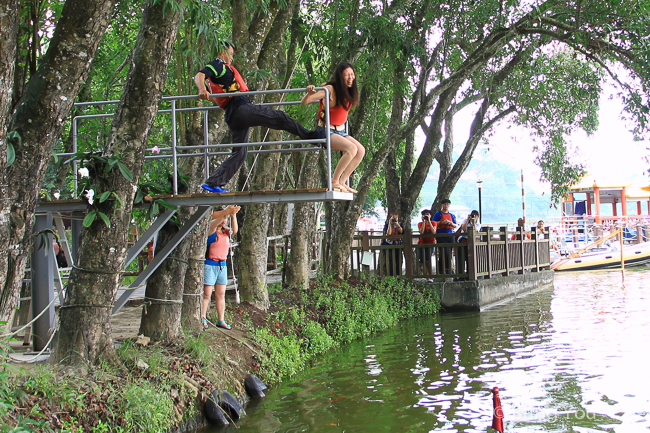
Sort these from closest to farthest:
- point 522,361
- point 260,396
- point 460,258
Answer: point 260,396, point 522,361, point 460,258

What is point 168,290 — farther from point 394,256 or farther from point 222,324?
point 394,256

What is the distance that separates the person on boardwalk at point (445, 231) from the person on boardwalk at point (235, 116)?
9.66 m

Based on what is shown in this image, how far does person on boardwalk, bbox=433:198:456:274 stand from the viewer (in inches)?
618

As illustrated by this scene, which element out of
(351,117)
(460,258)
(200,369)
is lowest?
(200,369)

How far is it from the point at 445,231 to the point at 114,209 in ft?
37.2

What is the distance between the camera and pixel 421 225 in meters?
16.0

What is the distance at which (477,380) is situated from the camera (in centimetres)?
870

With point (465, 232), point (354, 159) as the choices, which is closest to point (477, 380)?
point (354, 159)

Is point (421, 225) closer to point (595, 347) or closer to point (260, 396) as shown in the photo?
point (595, 347)

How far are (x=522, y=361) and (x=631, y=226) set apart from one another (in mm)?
26669

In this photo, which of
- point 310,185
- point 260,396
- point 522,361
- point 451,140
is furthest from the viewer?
point 451,140

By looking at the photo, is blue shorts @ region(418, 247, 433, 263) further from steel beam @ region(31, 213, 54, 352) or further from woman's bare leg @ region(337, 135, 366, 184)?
steel beam @ region(31, 213, 54, 352)

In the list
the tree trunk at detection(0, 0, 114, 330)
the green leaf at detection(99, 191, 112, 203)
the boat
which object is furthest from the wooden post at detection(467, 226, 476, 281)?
the boat

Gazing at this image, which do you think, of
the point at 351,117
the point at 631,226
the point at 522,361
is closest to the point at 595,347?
the point at 522,361
